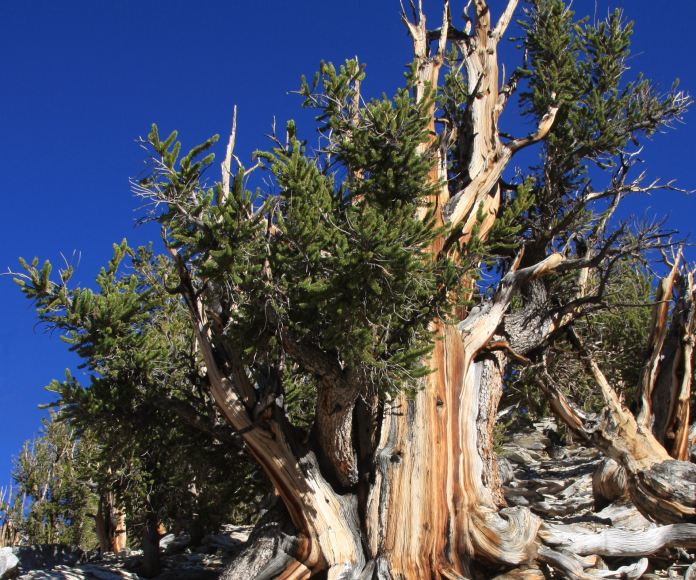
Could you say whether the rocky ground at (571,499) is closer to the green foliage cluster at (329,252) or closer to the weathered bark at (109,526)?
the green foliage cluster at (329,252)

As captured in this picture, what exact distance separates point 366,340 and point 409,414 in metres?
1.44

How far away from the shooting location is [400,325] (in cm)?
651

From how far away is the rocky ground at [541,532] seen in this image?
682cm

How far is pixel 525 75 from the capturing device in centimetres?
950

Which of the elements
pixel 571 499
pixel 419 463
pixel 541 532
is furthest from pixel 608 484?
pixel 419 463

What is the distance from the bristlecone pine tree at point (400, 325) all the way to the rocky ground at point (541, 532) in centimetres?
35

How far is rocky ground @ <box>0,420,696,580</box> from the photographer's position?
22.4 ft

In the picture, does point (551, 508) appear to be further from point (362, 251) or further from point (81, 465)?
point (81, 465)

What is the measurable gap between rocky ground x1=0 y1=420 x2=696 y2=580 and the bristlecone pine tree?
349mm

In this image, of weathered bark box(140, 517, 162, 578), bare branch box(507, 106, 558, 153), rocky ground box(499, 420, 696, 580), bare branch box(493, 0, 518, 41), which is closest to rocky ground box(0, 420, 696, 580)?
rocky ground box(499, 420, 696, 580)

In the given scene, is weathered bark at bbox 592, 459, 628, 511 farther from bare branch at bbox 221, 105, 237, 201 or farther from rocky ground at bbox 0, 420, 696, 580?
bare branch at bbox 221, 105, 237, 201

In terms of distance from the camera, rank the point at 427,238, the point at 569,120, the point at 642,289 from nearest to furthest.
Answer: the point at 427,238
the point at 569,120
the point at 642,289

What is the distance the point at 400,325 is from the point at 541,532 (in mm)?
2164

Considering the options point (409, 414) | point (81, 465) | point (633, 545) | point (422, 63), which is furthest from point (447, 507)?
point (81, 465)
